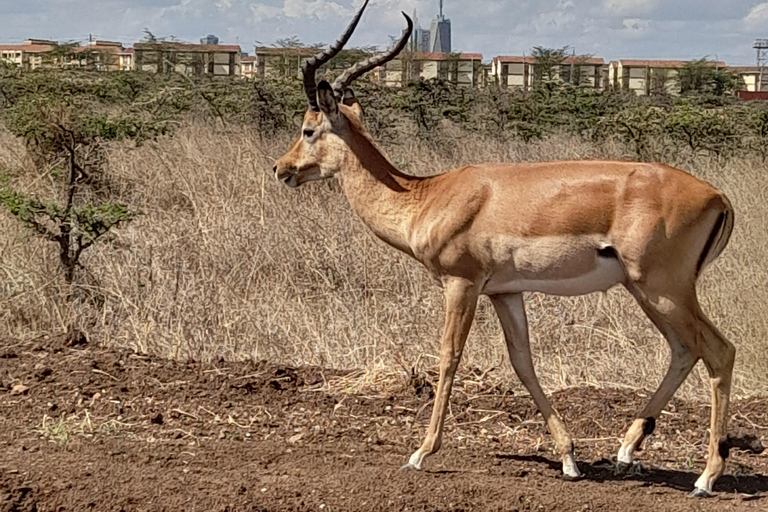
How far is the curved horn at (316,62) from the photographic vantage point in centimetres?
671

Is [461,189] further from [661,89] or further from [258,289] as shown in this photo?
[661,89]

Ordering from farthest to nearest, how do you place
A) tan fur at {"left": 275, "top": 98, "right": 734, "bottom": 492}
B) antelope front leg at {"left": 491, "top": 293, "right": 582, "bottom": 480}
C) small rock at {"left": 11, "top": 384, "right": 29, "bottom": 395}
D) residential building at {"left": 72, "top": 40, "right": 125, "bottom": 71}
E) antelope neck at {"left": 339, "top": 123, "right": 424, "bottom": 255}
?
residential building at {"left": 72, "top": 40, "right": 125, "bottom": 71}
small rock at {"left": 11, "top": 384, "right": 29, "bottom": 395}
antelope neck at {"left": 339, "top": 123, "right": 424, "bottom": 255}
antelope front leg at {"left": 491, "top": 293, "right": 582, "bottom": 480}
tan fur at {"left": 275, "top": 98, "right": 734, "bottom": 492}

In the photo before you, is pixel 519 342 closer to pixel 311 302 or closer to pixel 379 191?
pixel 379 191

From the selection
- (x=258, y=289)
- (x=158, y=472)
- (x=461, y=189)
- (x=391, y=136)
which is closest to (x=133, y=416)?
(x=158, y=472)

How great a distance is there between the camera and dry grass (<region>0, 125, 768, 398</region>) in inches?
343

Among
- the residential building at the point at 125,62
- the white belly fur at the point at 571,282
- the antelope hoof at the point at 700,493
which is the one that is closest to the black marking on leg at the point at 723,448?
the antelope hoof at the point at 700,493

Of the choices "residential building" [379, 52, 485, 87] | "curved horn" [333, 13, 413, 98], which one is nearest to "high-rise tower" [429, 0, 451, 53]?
"residential building" [379, 52, 485, 87]

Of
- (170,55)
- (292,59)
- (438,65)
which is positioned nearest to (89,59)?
(170,55)

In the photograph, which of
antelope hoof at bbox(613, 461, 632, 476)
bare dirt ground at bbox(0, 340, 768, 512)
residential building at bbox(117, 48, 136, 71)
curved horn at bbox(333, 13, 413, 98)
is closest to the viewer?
bare dirt ground at bbox(0, 340, 768, 512)

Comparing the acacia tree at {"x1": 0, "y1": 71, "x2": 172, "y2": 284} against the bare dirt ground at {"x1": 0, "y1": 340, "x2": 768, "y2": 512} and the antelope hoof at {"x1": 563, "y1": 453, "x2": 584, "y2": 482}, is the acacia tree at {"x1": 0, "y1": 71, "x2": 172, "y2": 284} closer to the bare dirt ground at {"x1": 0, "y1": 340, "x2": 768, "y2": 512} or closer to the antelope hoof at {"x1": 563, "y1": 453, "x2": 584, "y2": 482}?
the bare dirt ground at {"x1": 0, "y1": 340, "x2": 768, "y2": 512}

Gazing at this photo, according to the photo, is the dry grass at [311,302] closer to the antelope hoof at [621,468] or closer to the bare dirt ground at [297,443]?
the bare dirt ground at [297,443]

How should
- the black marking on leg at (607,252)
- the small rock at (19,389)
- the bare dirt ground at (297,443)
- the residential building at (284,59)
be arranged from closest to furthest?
the bare dirt ground at (297,443) < the black marking on leg at (607,252) < the small rock at (19,389) < the residential building at (284,59)

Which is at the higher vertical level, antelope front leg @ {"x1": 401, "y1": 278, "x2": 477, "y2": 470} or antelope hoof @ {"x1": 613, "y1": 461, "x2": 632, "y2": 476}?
antelope front leg @ {"x1": 401, "y1": 278, "x2": 477, "y2": 470}

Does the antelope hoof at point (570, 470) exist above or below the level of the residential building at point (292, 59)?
below
